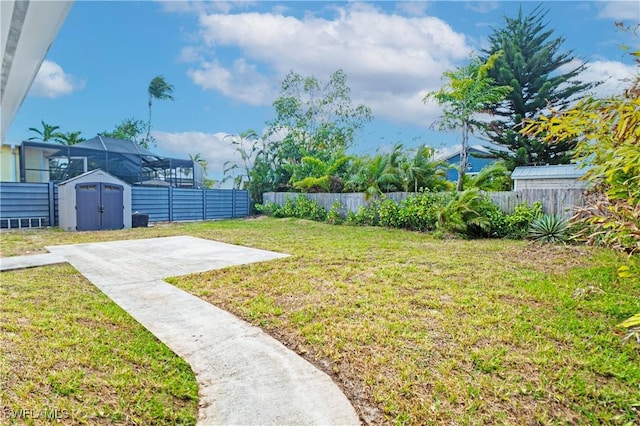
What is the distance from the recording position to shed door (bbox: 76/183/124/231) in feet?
37.6

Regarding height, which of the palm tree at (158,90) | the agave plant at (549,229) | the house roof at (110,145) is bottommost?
the agave plant at (549,229)

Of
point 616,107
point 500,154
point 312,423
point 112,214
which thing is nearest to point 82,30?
point 312,423

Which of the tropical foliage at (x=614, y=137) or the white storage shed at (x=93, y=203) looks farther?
the white storage shed at (x=93, y=203)

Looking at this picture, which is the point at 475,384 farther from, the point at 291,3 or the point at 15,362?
the point at 291,3

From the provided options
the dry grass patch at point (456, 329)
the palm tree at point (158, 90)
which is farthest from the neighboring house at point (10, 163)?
the dry grass patch at point (456, 329)

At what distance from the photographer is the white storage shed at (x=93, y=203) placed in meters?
11.4

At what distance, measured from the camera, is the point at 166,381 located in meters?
2.35

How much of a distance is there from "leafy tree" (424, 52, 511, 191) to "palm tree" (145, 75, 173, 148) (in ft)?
73.2

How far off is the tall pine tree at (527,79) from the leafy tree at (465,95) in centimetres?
315

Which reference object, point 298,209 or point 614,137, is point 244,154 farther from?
point 614,137

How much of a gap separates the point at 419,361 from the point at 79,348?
8.66 feet

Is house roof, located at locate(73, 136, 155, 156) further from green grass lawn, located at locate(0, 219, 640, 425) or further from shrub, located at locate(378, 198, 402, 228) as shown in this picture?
green grass lawn, located at locate(0, 219, 640, 425)

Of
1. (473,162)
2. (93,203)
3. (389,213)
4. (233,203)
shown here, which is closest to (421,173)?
(389,213)

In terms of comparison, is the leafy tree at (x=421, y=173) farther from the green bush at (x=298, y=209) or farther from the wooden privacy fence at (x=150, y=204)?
the wooden privacy fence at (x=150, y=204)
